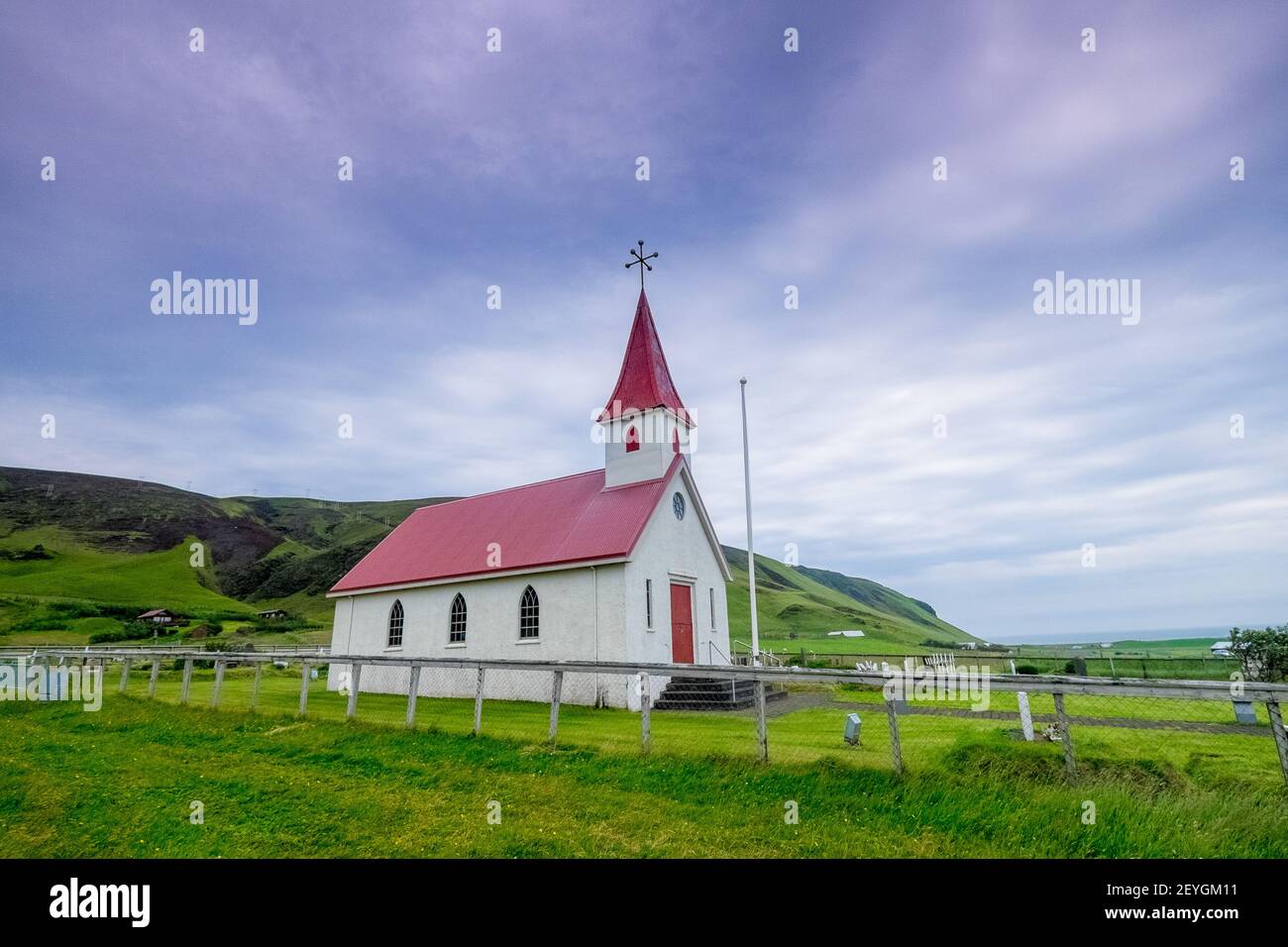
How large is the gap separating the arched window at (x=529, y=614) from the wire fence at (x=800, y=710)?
4.09 ft

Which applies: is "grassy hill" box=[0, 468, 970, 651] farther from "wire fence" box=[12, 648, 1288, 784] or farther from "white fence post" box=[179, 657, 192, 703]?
"white fence post" box=[179, 657, 192, 703]

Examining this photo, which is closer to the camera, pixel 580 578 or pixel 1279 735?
pixel 1279 735

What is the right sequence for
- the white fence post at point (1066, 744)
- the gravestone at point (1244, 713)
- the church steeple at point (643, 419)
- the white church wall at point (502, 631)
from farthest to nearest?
the church steeple at point (643, 419), the white church wall at point (502, 631), the gravestone at point (1244, 713), the white fence post at point (1066, 744)

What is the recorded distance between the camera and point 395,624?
2523cm

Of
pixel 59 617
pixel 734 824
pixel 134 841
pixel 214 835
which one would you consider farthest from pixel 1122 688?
pixel 59 617

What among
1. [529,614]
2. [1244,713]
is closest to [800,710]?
[1244,713]

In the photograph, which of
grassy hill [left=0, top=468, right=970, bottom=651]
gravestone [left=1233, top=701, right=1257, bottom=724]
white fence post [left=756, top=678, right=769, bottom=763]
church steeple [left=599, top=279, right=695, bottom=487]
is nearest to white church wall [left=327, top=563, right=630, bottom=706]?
church steeple [left=599, top=279, right=695, bottom=487]

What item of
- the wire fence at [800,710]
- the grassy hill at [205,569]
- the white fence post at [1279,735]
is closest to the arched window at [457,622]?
the wire fence at [800,710]

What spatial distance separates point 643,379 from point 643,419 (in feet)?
5.03

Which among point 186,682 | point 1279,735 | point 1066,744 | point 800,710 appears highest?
point 1279,735

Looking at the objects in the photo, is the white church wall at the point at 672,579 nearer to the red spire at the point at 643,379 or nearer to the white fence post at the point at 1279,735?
the red spire at the point at 643,379

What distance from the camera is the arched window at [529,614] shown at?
68.9 feet

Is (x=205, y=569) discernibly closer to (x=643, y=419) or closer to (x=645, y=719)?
(x=643, y=419)
